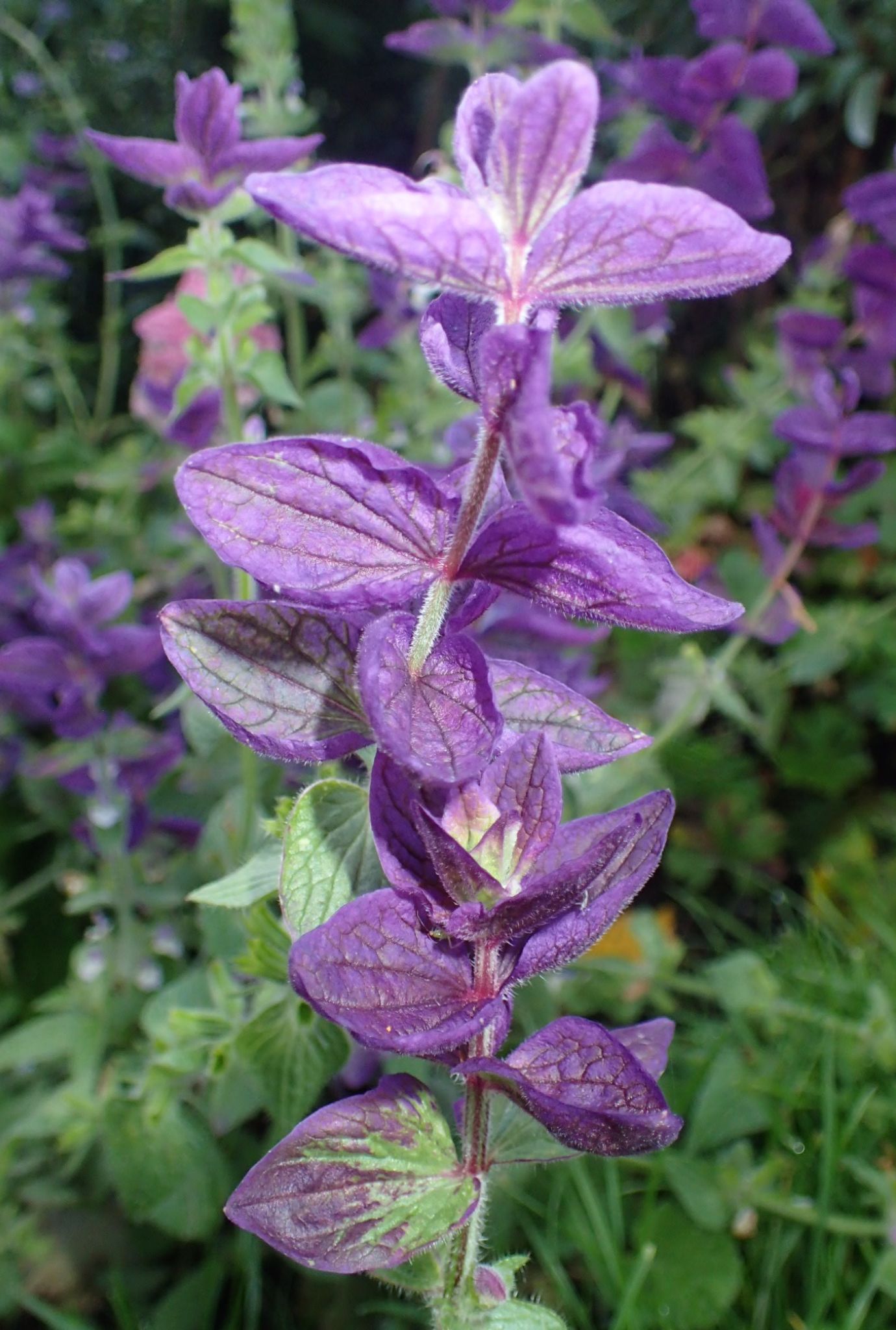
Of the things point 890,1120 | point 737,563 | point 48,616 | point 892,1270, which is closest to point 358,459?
point 48,616

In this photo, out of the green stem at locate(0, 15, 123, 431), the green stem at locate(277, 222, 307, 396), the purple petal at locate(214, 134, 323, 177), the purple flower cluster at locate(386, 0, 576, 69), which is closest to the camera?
the purple petal at locate(214, 134, 323, 177)

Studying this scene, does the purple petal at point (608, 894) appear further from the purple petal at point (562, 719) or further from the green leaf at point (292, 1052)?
the green leaf at point (292, 1052)

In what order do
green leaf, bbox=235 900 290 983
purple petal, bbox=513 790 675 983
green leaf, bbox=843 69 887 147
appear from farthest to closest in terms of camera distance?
green leaf, bbox=843 69 887 147
green leaf, bbox=235 900 290 983
purple petal, bbox=513 790 675 983

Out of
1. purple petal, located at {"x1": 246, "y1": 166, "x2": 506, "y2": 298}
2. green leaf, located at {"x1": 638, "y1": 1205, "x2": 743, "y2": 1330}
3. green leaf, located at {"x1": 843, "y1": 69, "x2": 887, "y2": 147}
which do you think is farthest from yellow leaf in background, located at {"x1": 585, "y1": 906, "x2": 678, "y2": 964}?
green leaf, located at {"x1": 843, "y1": 69, "x2": 887, "y2": 147}

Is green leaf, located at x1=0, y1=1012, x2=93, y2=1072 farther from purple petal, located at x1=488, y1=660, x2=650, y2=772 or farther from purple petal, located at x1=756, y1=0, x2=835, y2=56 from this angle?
purple petal, located at x1=756, y1=0, x2=835, y2=56

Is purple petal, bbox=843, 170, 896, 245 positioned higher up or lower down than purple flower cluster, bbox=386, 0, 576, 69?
lower down

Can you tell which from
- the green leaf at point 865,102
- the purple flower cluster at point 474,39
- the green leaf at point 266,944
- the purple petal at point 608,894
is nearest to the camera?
the purple petal at point 608,894

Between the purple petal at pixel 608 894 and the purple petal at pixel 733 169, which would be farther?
the purple petal at pixel 733 169

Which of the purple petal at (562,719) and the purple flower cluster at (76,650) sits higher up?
the purple petal at (562,719)

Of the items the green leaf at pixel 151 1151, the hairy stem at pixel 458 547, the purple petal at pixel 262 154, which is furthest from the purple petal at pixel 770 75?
the green leaf at pixel 151 1151
